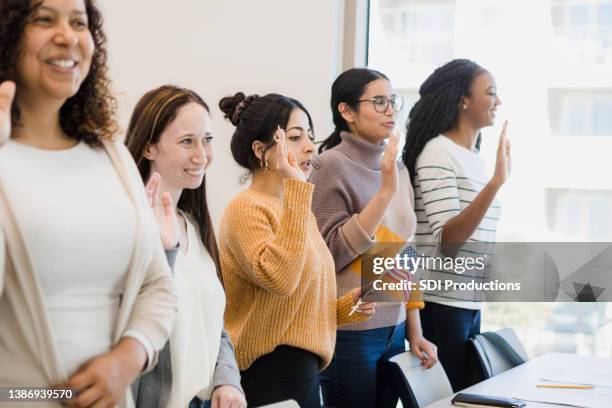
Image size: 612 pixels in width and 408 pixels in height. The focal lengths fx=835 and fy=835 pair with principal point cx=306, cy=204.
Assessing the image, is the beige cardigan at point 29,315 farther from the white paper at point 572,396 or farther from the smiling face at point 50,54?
the white paper at point 572,396

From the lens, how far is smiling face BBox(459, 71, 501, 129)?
3213 mm

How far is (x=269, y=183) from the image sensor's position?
2502mm

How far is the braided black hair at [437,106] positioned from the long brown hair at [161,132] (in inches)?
50.5

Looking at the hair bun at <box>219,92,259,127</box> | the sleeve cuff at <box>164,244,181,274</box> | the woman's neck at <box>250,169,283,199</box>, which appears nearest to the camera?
the sleeve cuff at <box>164,244,181,274</box>

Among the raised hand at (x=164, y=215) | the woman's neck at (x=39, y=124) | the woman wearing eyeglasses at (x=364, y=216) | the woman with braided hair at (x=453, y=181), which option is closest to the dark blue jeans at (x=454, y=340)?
the woman with braided hair at (x=453, y=181)

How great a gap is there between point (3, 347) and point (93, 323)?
0.14 m

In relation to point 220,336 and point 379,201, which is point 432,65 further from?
point 220,336

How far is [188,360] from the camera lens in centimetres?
178

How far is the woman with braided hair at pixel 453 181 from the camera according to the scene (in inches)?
118

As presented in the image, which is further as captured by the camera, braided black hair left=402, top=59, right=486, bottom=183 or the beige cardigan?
braided black hair left=402, top=59, right=486, bottom=183

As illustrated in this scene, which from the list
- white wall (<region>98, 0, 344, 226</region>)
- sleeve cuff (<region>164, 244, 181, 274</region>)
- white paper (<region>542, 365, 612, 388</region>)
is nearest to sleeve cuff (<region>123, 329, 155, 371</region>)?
sleeve cuff (<region>164, 244, 181, 274</region>)

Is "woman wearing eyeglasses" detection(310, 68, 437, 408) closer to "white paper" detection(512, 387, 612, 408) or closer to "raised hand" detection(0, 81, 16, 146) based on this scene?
"white paper" detection(512, 387, 612, 408)

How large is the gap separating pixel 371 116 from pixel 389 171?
1.03 ft

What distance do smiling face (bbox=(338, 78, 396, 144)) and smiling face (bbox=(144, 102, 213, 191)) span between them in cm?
104
